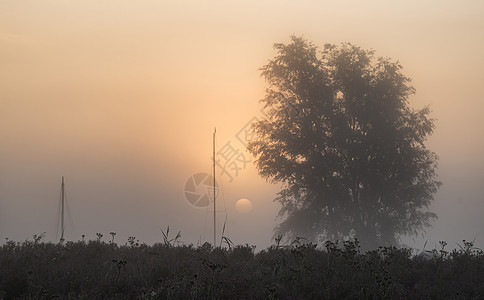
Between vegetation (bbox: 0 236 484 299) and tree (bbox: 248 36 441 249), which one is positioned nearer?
vegetation (bbox: 0 236 484 299)

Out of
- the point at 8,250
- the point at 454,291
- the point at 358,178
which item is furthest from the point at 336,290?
the point at 358,178

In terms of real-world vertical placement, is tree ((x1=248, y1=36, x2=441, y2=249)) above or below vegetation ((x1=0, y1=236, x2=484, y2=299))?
above

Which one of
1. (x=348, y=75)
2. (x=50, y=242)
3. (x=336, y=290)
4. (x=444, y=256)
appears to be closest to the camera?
(x=336, y=290)

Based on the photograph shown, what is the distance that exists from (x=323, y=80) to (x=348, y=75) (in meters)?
1.52

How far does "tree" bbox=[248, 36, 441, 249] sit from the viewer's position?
32.9 metres

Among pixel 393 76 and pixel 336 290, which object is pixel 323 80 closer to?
pixel 393 76

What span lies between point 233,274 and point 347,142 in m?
23.6

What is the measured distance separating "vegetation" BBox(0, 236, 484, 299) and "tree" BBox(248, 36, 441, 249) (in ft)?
66.0

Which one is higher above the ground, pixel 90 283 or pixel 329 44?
pixel 329 44

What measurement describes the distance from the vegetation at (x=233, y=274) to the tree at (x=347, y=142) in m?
20.1

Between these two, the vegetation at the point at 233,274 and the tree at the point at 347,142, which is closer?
the vegetation at the point at 233,274

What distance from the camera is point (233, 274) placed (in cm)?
1047

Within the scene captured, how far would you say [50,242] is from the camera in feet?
46.4

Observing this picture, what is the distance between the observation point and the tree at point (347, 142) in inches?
1297
